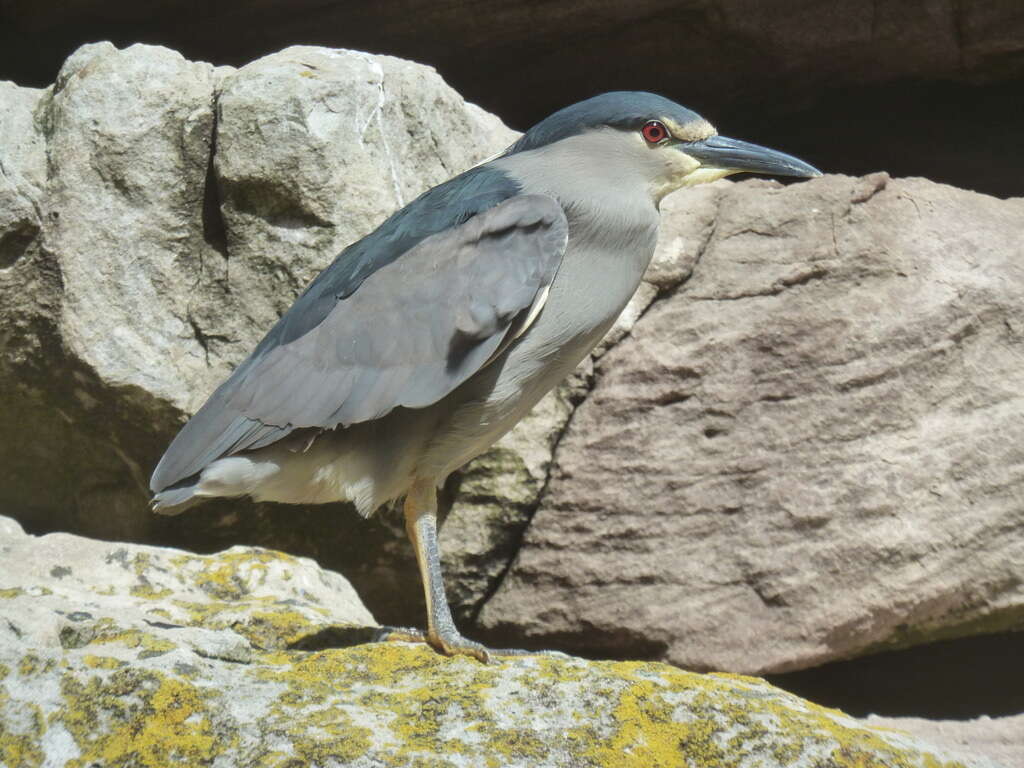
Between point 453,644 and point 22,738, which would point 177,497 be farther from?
point 22,738

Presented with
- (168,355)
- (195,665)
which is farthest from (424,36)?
(195,665)

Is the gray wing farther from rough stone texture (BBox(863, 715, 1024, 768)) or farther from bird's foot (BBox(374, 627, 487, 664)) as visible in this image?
rough stone texture (BBox(863, 715, 1024, 768))

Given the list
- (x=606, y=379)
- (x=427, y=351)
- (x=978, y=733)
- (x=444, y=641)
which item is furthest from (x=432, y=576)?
(x=978, y=733)

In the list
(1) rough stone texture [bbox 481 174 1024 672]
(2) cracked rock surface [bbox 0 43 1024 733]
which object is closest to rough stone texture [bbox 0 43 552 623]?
(2) cracked rock surface [bbox 0 43 1024 733]

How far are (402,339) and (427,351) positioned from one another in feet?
0.27

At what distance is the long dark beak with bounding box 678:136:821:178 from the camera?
A: 3.18 metres

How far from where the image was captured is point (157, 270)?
3.76 metres

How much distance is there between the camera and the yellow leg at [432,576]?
9.11 feet

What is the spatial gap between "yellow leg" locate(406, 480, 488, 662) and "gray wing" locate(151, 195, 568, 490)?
294 millimetres

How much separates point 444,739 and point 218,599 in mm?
1185

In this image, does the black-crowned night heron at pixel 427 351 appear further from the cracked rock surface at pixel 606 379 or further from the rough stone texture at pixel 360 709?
the cracked rock surface at pixel 606 379

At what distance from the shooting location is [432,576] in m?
2.90

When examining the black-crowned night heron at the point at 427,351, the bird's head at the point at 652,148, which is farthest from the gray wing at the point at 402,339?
the bird's head at the point at 652,148

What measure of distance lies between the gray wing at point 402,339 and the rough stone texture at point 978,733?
5.88 feet
